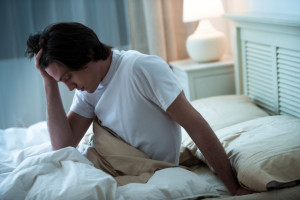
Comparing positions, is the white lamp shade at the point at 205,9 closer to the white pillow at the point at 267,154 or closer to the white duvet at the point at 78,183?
the white pillow at the point at 267,154

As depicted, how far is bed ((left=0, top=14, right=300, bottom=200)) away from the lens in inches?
44.2

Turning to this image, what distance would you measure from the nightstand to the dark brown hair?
4.40 ft

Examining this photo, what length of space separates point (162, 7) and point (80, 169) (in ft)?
6.88

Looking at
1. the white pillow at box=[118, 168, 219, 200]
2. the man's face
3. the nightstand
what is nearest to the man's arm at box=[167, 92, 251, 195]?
the white pillow at box=[118, 168, 219, 200]

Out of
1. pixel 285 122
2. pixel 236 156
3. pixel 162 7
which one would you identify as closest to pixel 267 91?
pixel 285 122

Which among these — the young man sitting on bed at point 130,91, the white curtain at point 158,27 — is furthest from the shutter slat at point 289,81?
the white curtain at point 158,27

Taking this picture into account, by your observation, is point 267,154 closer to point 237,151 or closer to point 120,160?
point 237,151

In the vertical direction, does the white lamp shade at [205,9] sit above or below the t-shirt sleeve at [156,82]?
above

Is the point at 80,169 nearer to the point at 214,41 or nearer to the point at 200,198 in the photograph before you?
the point at 200,198

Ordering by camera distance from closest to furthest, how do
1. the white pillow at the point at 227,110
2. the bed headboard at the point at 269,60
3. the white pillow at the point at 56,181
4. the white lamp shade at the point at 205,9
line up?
1. the white pillow at the point at 56,181
2. the bed headboard at the point at 269,60
3. the white pillow at the point at 227,110
4. the white lamp shade at the point at 205,9

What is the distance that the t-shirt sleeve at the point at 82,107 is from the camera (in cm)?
156

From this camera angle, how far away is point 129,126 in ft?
4.62

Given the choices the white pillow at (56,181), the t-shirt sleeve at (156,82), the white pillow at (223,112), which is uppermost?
the t-shirt sleeve at (156,82)

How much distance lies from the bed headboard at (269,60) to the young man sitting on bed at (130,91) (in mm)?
721
